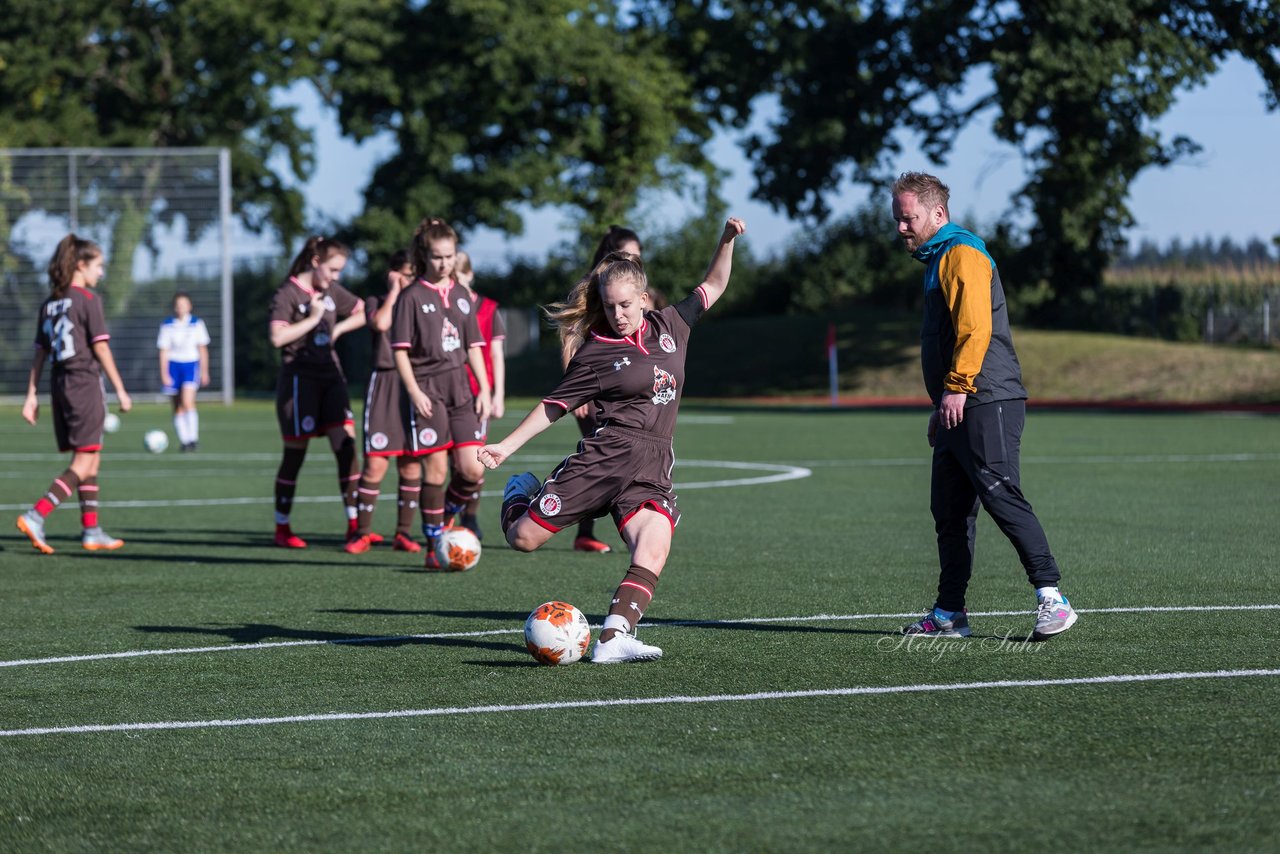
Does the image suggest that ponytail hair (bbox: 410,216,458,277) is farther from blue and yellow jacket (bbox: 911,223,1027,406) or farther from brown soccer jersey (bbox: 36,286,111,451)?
blue and yellow jacket (bbox: 911,223,1027,406)

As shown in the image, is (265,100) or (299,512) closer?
(299,512)

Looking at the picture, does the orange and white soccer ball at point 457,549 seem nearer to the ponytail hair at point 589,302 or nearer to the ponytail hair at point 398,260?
the ponytail hair at point 398,260

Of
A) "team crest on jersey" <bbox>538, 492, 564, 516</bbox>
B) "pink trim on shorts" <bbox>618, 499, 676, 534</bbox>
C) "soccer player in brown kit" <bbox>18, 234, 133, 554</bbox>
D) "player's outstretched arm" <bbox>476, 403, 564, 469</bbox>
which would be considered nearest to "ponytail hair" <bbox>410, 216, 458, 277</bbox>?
"soccer player in brown kit" <bbox>18, 234, 133, 554</bbox>

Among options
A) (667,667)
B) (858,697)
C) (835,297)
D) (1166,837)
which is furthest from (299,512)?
(835,297)

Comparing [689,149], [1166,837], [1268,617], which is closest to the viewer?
[1166,837]

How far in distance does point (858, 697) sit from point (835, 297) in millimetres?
47581

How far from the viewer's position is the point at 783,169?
3906 centimetres

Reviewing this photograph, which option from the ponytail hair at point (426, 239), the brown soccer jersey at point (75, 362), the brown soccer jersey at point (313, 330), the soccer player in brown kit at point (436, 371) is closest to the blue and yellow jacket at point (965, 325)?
the ponytail hair at point (426, 239)

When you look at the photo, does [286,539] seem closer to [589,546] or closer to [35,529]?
[35,529]

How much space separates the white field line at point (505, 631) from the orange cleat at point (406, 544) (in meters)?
3.68

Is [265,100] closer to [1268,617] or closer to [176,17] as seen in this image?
[176,17]

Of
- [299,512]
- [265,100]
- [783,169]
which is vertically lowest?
[299,512]

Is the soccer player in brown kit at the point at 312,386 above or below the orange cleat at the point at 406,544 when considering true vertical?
above

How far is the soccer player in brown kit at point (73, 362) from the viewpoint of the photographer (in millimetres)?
10875
